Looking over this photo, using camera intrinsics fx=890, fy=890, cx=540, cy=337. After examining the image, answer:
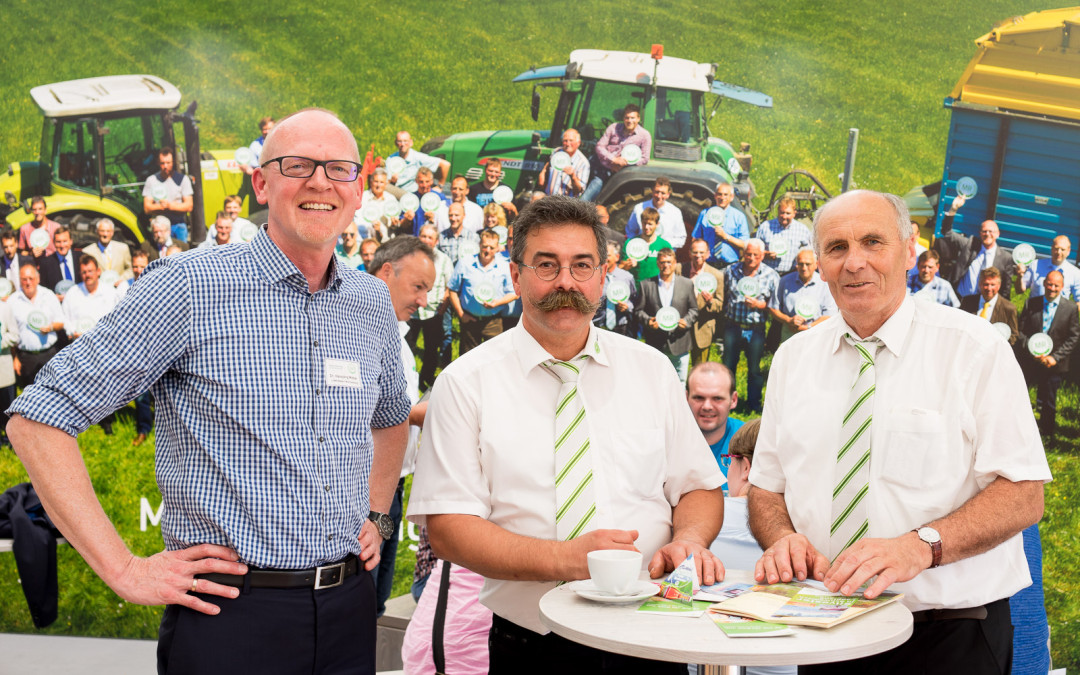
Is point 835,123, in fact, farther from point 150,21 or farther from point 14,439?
point 14,439

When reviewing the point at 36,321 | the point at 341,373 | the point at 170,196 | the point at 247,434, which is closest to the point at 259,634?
the point at 247,434

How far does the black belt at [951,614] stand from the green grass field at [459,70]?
11.1 feet

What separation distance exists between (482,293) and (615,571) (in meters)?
3.62

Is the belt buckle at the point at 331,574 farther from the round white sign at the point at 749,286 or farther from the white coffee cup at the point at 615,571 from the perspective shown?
the round white sign at the point at 749,286

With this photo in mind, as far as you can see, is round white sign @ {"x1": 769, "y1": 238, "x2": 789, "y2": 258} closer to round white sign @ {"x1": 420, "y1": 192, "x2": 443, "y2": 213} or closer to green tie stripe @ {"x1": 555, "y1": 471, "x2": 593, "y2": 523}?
round white sign @ {"x1": 420, "y1": 192, "x2": 443, "y2": 213}

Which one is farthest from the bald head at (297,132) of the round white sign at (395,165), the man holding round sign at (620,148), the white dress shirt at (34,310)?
the white dress shirt at (34,310)

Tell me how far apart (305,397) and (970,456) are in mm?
1317

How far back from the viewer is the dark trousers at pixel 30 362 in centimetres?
529

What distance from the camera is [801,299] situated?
482cm

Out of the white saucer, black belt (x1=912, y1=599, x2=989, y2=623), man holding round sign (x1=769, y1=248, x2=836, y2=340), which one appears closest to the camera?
the white saucer

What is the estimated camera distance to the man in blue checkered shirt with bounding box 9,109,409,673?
61.4 inches

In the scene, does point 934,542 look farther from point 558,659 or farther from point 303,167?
point 303,167

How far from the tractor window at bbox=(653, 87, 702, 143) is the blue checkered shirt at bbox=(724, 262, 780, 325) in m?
0.79

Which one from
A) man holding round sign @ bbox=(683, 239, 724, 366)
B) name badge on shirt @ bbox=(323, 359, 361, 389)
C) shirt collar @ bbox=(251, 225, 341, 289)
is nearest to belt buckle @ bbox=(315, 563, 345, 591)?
name badge on shirt @ bbox=(323, 359, 361, 389)
